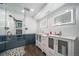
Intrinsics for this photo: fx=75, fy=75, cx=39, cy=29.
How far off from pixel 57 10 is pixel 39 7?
1.09 ft

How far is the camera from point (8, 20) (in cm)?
141

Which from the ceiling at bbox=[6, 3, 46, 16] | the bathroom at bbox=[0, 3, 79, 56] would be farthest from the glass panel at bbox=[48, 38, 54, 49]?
the ceiling at bbox=[6, 3, 46, 16]

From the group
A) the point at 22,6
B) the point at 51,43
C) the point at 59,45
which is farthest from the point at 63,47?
the point at 22,6

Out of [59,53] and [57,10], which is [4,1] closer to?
[57,10]

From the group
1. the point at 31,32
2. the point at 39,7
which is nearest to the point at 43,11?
the point at 39,7

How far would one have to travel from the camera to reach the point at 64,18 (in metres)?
1.28

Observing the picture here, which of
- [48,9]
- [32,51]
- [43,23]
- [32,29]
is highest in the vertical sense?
[48,9]

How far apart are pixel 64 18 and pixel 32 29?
610 millimetres

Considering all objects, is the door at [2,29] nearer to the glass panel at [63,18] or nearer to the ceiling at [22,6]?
the ceiling at [22,6]

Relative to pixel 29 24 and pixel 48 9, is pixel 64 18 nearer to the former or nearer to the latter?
pixel 48 9

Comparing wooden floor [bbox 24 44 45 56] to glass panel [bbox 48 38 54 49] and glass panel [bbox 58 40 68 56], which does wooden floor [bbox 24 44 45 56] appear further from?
glass panel [bbox 58 40 68 56]

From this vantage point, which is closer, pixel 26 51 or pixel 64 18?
pixel 64 18

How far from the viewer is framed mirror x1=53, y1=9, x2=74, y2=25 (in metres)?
1.19

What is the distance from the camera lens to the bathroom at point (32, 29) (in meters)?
1.35
